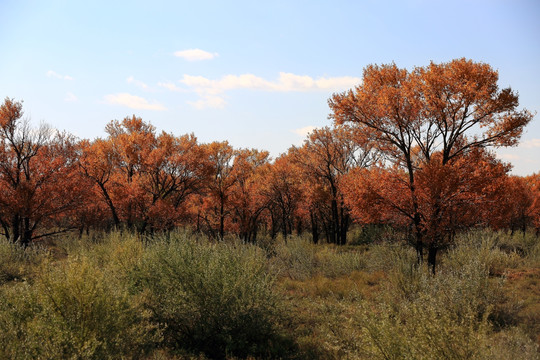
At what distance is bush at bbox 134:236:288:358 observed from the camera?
6930 mm

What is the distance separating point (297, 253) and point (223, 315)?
980cm

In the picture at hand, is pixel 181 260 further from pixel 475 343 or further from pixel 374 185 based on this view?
pixel 374 185

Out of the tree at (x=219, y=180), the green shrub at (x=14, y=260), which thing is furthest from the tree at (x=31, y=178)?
the tree at (x=219, y=180)

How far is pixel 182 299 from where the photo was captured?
6906 mm

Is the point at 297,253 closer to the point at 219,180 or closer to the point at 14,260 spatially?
the point at 14,260

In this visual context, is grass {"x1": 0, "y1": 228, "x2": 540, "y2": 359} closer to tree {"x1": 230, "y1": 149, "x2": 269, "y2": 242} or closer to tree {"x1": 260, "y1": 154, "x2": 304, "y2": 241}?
tree {"x1": 260, "y1": 154, "x2": 304, "y2": 241}

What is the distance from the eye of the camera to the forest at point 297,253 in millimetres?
5340

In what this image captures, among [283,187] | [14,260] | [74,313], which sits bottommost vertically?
[14,260]

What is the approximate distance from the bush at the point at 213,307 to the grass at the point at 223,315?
22 mm

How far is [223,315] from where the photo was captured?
7.00m

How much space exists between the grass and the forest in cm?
4

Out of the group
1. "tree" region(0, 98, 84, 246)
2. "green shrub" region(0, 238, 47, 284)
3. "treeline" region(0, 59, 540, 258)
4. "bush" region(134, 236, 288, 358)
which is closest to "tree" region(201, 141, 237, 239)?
"treeline" region(0, 59, 540, 258)

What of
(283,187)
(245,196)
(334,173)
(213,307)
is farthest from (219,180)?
(213,307)

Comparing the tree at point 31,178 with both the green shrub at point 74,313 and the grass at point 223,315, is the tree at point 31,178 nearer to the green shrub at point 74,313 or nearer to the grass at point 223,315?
the grass at point 223,315
